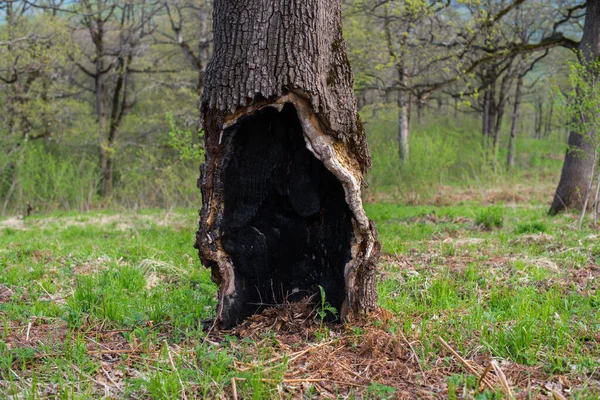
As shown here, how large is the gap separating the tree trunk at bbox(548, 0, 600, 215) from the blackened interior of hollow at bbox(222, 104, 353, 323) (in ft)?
23.5

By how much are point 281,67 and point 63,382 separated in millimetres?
2219

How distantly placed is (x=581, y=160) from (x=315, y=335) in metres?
8.13

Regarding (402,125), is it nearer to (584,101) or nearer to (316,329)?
(584,101)

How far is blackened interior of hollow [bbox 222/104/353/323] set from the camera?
3.41 m

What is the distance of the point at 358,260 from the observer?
3.32 meters

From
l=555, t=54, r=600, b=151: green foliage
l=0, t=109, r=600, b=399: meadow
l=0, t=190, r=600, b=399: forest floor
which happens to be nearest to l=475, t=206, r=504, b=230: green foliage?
l=0, t=109, r=600, b=399: meadow

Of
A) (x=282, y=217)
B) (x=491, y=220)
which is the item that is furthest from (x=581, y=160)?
(x=282, y=217)

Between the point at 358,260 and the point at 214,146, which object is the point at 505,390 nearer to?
the point at 358,260

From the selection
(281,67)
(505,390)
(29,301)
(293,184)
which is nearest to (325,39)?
(281,67)

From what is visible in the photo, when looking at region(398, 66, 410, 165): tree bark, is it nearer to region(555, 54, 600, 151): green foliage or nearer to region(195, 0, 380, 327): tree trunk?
region(555, 54, 600, 151): green foliage

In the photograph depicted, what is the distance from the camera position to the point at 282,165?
3475 millimetres

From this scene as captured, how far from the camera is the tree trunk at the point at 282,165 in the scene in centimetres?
313

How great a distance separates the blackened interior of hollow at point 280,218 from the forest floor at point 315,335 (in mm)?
239

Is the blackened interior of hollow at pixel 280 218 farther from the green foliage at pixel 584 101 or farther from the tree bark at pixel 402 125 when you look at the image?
the tree bark at pixel 402 125
